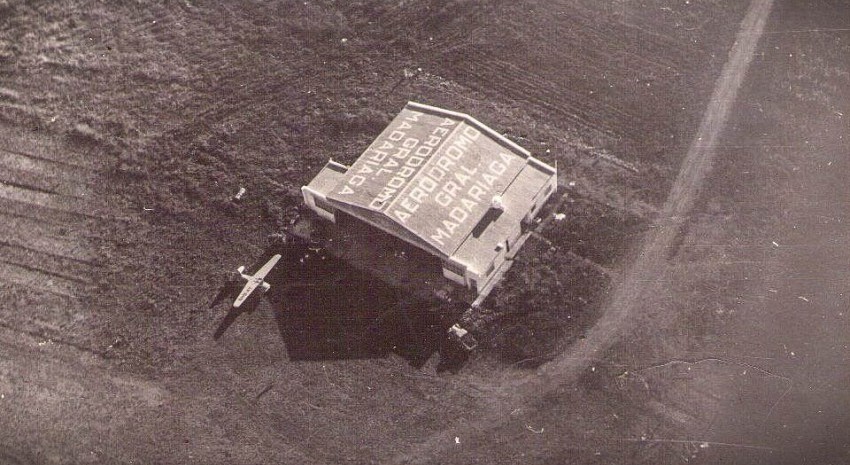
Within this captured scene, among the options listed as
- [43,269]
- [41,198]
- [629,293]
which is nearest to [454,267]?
[629,293]

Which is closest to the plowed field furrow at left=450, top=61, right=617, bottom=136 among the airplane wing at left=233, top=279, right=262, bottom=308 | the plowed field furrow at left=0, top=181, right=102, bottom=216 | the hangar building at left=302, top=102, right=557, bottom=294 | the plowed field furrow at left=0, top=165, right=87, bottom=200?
the hangar building at left=302, top=102, right=557, bottom=294

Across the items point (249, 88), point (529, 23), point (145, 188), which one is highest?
point (529, 23)

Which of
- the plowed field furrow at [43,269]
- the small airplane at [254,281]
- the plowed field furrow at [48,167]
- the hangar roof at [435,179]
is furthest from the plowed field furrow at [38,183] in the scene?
the hangar roof at [435,179]

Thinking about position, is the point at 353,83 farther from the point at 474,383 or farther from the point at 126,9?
the point at 474,383

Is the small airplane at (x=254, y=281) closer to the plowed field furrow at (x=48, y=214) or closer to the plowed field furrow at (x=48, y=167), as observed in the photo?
the plowed field furrow at (x=48, y=214)

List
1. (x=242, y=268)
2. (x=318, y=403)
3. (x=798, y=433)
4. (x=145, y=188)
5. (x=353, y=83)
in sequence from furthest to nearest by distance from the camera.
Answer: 1. (x=353, y=83)
2. (x=145, y=188)
3. (x=242, y=268)
4. (x=318, y=403)
5. (x=798, y=433)

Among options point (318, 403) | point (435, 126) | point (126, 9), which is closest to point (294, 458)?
point (318, 403)

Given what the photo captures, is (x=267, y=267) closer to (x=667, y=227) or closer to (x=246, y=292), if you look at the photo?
(x=246, y=292)
